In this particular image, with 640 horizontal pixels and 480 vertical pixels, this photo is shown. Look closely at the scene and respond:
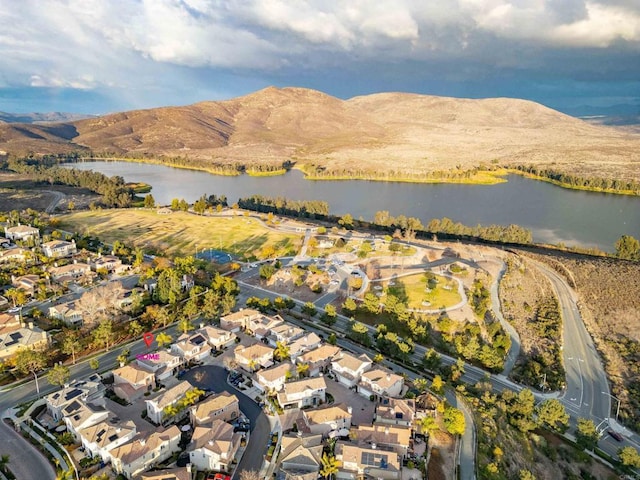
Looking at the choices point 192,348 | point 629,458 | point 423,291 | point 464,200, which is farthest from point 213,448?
point 464,200

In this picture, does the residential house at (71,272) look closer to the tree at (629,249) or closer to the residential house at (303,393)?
the residential house at (303,393)

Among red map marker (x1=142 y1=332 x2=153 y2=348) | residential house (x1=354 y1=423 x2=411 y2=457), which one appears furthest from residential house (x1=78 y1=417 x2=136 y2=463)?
residential house (x1=354 y1=423 x2=411 y2=457)

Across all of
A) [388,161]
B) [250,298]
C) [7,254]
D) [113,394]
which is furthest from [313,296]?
[388,161]

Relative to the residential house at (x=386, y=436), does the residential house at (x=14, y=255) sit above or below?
above

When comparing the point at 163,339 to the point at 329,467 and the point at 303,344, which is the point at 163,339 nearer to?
A: the point at 303,344

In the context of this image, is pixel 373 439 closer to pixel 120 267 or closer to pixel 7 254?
pixel 120 267

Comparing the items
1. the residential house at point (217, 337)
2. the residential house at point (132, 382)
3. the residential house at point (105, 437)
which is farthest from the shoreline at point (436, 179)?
the residential house at point (105, 437)
